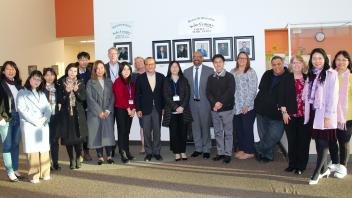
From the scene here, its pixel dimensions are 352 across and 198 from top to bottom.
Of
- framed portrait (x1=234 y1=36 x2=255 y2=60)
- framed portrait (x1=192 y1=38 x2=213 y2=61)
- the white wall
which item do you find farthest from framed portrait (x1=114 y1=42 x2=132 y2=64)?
framed portrait (x1=234 y1=36 x2=255 y2=60)

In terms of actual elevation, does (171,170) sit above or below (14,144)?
below

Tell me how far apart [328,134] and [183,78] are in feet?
7.54

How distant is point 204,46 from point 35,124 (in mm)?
3508

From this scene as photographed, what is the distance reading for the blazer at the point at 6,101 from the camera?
188 inches

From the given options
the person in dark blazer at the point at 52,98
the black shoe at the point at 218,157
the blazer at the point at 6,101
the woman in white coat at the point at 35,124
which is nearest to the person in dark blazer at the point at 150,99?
the black shoe at the point at 218,157

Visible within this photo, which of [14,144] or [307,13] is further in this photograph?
[307,13]

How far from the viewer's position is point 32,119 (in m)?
4.82

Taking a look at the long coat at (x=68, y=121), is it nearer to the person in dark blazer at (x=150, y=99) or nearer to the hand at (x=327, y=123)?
the person in dark blazer at (x=150, y=99)

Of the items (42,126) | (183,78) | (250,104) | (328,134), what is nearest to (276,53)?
(250,104)

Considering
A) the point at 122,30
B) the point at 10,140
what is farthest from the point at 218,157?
the point at 122,30

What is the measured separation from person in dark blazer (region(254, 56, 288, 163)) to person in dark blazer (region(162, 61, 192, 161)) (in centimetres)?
103

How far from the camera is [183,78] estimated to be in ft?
19.4

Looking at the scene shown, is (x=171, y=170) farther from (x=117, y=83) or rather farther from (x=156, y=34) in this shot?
(x=156, y=34)

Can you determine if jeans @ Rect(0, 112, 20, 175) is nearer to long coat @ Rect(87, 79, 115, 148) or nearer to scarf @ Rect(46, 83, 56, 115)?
scarf @ Rect(46, 83, 56, 115)
